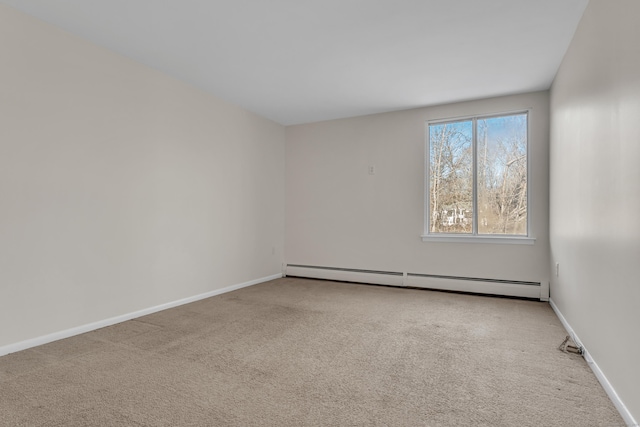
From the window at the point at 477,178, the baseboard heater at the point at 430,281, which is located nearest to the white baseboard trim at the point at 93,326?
the baseboard heater at the point at 430,281

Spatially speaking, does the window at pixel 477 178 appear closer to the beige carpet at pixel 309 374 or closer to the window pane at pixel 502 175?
the window pane at pixel 502 175

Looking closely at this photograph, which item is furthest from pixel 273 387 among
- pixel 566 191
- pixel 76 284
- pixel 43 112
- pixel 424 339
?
pixel 566 191

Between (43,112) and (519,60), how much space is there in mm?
4187

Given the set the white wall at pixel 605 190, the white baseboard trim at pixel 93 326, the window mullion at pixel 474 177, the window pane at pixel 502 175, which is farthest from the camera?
the window mullion at pixel 474 177

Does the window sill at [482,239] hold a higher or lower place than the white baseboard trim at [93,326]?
higher

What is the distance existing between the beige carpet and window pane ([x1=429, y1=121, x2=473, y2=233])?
152 cm

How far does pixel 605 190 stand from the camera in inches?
76.7

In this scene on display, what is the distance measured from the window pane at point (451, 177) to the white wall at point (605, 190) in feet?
4.87

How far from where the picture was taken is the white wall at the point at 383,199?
4.10 m

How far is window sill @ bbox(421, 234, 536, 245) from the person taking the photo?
4.12 meters

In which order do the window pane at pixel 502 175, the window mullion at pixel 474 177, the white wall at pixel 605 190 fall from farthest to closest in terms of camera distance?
1. the window mullion at pixel 474 177
2. the window pane at pixel 502 175
3. the white wall at pixel 605 190

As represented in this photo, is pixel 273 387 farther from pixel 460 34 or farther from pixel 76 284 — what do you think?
pixel 460 34

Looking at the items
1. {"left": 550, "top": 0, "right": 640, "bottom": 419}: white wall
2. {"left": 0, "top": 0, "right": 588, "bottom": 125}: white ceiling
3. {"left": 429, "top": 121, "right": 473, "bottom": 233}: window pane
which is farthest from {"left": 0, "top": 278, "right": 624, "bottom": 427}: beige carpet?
{"left": 0, "top": 0, "right": 588, "bottom": 125}: white ceiling

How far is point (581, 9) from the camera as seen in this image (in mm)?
2463
